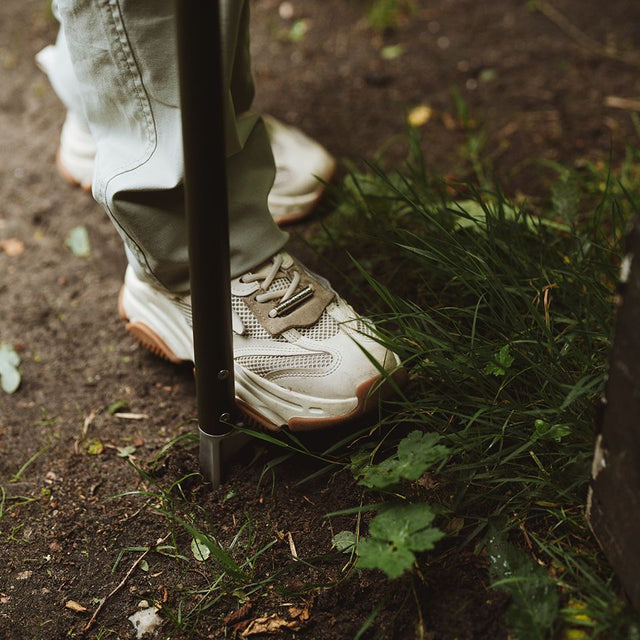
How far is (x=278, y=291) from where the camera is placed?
1.54 metres

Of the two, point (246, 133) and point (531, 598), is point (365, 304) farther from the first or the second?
point (531, 598)

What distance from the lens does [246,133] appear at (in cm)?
155

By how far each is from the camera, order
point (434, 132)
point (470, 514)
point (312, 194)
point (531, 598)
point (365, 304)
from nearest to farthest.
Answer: point (531, 598)
point (470, 514)
point (365, 304)
point (312, 194)
point (434, 132)

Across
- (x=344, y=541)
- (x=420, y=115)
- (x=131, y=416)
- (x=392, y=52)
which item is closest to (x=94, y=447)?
(x=131, y=416)

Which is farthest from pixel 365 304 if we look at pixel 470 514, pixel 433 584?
pixel 433 584

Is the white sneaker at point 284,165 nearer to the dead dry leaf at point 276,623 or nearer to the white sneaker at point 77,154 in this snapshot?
the white sneaker at point 77,154

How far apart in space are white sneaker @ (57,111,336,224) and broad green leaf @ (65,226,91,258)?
14 centimetres

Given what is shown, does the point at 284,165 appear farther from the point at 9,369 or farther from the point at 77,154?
the point at 9,369

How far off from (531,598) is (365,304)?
2.62ft

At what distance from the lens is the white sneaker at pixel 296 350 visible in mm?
1425

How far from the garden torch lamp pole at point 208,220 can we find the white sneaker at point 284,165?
796 millimetres

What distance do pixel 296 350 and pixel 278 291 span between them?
14 cm

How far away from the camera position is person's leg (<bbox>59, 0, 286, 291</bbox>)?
129 cm

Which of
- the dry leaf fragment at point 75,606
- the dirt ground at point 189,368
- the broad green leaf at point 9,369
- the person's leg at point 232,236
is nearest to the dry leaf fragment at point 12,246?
the dirt ground at point 189,368
